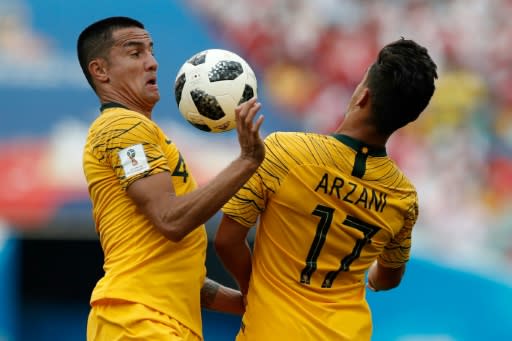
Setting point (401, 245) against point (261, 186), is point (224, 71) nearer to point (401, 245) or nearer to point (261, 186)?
point (261, 186)

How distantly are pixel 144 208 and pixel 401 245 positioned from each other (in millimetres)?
1515

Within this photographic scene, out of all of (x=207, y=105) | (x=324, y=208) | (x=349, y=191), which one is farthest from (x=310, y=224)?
(x=207, y=105)

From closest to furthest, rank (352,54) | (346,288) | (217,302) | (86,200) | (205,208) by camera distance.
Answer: (205,208) < (346,288) < (217,302) < (86,200) < (352,54)

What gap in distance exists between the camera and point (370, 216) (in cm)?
434

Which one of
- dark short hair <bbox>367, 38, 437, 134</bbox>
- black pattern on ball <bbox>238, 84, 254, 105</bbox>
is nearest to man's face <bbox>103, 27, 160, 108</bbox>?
black pattern on ball <bbox>238, 84, 254, 105</bbox>

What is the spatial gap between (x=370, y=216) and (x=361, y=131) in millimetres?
418

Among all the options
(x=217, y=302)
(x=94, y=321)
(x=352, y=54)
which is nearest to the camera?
(x=94, y=321)

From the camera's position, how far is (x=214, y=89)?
420 cm

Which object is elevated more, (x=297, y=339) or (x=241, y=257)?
(x=241, y=257)

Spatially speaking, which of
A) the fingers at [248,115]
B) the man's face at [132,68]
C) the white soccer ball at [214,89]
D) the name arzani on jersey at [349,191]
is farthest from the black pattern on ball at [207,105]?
the name arzani on jersey at [349,191]

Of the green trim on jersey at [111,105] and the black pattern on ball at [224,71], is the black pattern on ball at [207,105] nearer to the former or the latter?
the black pattern on ball at [224,71]

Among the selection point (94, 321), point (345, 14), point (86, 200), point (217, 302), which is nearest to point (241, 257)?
point (217, 302)

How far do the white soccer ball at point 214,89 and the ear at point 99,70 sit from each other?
428 millimetres

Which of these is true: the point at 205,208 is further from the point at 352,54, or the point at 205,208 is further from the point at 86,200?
the point at 352,54
